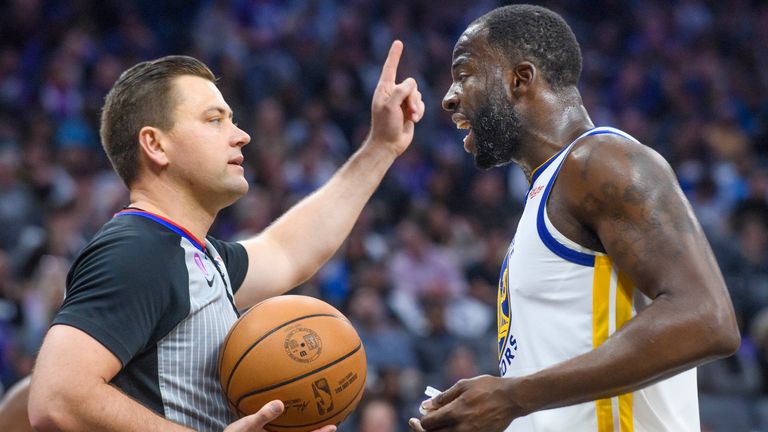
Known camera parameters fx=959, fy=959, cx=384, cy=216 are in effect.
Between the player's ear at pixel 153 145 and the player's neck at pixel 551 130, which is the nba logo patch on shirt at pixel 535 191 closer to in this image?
the player's neck at pixel 551 130

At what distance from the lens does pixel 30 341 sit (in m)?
6.82

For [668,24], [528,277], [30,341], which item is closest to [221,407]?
[528,277]

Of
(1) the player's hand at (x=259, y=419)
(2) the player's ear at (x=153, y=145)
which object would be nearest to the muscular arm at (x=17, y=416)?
(2) the player's ear at (x=153, y=145)

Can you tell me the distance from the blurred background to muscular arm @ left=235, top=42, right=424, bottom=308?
300cm

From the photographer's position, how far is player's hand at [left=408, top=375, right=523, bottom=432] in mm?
2562

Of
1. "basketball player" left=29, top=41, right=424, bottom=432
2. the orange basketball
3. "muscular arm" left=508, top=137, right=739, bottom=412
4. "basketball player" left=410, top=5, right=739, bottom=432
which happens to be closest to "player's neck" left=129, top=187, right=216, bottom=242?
"basketball player" left=29, top=41, right=424, bottom=432

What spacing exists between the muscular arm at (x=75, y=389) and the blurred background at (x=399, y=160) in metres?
4.01

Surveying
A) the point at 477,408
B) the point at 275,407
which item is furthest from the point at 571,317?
the point at 275,407

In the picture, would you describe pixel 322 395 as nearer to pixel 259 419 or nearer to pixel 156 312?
pixel 259 419

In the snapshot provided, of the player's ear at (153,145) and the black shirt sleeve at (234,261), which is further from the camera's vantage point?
the black shirt sleeve at (234,261)

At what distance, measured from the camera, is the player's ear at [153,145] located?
3.25 meters

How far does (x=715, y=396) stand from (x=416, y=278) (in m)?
2.97

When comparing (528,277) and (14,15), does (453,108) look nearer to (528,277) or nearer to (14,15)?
(528,277)

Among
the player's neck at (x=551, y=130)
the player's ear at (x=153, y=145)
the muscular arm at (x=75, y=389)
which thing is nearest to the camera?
the muscular arm at (x=75, y=389)
